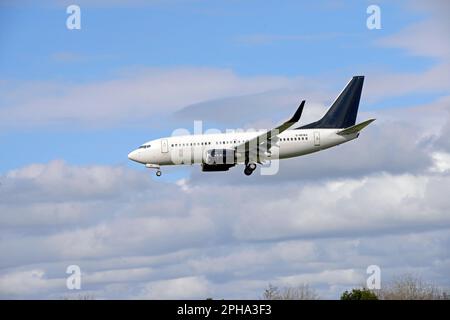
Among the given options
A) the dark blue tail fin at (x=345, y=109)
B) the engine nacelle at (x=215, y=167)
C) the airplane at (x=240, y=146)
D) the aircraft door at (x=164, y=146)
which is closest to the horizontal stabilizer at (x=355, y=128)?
the airplane at (x=240, y=146)

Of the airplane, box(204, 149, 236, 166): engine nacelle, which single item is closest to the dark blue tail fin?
the airplane

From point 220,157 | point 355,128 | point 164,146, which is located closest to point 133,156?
point 164,146

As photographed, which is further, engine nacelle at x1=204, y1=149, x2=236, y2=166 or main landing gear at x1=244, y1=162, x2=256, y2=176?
main landing gear at x1=244, y1=162, x2=256, y2=176

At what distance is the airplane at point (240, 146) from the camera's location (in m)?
112

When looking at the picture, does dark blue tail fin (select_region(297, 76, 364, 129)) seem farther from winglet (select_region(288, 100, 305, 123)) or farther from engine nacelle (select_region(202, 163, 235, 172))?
winglet (select_region(288, 100, 305, 123))

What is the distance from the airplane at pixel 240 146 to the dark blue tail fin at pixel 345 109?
504mm

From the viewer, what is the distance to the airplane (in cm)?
11212

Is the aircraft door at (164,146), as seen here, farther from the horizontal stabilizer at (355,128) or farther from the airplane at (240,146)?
the horizontal stabilizer at (355,128)

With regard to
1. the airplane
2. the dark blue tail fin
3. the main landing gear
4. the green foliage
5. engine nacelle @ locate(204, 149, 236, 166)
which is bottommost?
the green foliage

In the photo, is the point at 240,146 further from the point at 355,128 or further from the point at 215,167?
the point at 355,128
